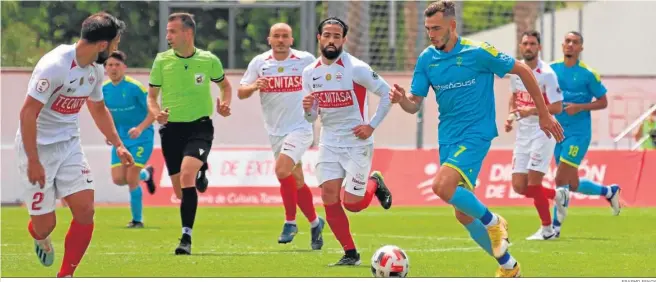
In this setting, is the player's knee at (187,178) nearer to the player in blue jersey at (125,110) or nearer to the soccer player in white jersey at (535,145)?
the soccer player in white jersey at (535,145)

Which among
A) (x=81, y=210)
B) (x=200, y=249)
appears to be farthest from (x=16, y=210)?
(x=81, y=210)

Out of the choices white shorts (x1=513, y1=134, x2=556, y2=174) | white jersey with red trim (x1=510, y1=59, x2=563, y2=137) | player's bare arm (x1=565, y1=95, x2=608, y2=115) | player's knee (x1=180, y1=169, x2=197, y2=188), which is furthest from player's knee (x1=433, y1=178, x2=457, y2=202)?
player's bare arm (x1=565, y1=95, x2=608, y2=115)

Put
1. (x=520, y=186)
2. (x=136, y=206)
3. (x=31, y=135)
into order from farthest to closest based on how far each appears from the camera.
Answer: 1. (x=136, y=206)
2. (x=520, y=186)
3. (x=31, y=135)

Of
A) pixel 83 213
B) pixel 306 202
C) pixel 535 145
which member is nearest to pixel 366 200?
pixel 306 202

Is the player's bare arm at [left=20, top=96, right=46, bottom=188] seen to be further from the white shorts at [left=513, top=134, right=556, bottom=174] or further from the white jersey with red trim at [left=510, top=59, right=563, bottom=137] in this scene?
the white shorts at [left=513, top=134, right=556, bottom=174]

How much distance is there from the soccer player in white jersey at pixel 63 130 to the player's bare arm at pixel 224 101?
11.6 ft

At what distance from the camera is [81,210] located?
1090 cm

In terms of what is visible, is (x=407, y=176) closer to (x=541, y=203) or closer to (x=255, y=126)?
(x=255, y=126)

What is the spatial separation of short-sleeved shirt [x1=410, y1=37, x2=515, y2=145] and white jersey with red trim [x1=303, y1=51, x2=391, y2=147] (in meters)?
1.39

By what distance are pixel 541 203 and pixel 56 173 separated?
7438 mm

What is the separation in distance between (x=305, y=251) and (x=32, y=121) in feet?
15.7

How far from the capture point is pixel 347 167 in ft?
42.3

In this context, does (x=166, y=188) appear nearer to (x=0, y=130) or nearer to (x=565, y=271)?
(x=0, y=130)

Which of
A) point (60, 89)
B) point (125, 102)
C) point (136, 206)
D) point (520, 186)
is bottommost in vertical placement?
point (136, 206)
